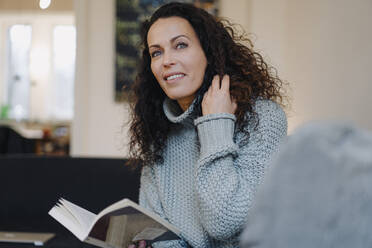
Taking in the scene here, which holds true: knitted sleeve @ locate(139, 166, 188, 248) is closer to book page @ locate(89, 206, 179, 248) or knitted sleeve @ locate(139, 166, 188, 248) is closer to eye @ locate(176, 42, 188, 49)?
book page @ locate(89, 206, 179, 248)

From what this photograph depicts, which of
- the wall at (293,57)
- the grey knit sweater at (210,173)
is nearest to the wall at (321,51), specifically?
the wall at (293,57)

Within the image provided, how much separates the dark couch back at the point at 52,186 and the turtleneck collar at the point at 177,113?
31.9 inches

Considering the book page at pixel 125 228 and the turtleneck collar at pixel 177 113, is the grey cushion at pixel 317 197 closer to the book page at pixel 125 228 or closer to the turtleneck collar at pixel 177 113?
the book page at pixel 125 228

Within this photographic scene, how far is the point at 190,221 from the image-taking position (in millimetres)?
1220

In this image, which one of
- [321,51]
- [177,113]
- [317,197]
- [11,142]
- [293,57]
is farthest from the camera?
[11,142]

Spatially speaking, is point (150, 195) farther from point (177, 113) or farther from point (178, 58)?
point (178, 58)

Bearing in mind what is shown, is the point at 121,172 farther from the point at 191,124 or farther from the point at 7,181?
the point at 191,124

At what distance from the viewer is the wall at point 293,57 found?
58.6 inches

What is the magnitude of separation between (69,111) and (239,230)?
5.50m

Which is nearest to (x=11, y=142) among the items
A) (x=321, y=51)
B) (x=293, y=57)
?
(x=293, y=57)

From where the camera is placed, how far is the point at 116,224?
94cm

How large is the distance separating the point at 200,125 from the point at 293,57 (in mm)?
1693

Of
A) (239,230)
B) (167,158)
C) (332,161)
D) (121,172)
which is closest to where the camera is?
(332,161)

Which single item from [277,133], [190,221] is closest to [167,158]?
[190,221]
